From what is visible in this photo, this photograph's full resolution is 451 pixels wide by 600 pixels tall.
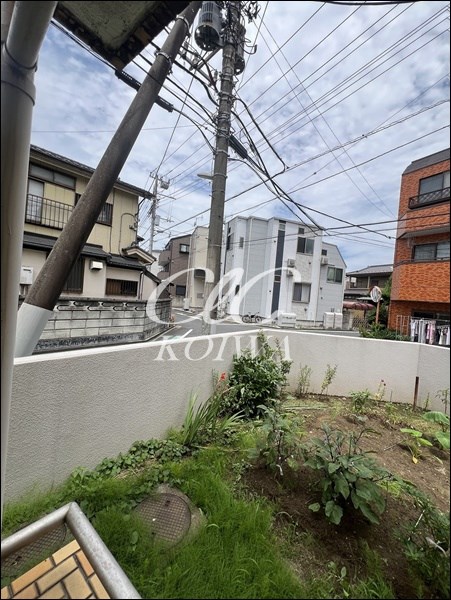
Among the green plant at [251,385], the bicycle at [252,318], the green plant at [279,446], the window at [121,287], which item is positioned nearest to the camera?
the green plant at [279,446]

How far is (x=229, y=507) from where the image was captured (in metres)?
1.91

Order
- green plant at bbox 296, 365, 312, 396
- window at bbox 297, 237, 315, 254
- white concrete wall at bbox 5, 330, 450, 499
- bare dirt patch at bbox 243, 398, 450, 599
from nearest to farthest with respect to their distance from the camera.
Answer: bare dirt patch at bbox 243, 398, 450, 599, white concrete wall at bbox 5, 330, 450, 499, green plant at bbox 296, 365, 312, 396, window at bbox 297, 237, 315, 254

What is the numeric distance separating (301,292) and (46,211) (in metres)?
17.5

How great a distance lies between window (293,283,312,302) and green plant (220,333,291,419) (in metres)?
17.5

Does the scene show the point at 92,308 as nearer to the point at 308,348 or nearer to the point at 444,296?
the point at 308,348

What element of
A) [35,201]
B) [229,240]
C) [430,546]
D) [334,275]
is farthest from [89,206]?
[334,275]

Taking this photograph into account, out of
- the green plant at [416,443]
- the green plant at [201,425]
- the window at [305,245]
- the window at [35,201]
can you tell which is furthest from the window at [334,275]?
the green plant at [201,425]

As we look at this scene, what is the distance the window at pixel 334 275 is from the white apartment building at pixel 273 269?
2.70ft

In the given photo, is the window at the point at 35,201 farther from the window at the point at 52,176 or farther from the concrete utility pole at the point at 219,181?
the concrete utility pole at the point at 219,181

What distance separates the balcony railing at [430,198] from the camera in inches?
47.4

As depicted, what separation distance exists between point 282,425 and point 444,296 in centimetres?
166

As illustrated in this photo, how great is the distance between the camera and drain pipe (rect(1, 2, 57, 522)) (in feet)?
2.94

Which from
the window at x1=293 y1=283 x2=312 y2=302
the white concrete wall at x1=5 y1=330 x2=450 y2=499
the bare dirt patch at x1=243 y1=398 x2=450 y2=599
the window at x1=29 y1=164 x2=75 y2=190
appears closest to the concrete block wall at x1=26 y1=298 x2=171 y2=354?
the white concrete wall at x1=5 y1=330 x2=450 y2=499

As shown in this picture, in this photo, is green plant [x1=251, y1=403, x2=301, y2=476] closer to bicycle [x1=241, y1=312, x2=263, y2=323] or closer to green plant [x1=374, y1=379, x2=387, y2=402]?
green plant [x1=374, y1=379, x2=387, y2=402]
